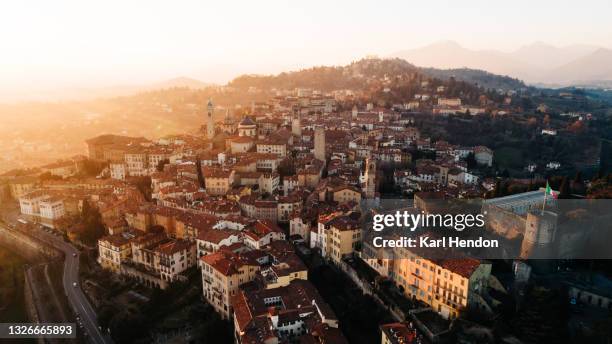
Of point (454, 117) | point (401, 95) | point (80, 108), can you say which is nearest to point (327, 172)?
point (454, 117)

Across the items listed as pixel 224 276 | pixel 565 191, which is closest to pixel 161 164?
pixel 224 276

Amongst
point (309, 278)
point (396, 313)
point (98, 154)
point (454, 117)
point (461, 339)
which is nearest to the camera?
point (461, 339)

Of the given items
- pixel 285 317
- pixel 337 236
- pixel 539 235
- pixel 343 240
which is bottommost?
pixel 285 317

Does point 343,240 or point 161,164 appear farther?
point 161,164

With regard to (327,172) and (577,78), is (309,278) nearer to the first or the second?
(327,172)

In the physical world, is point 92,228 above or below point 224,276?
below

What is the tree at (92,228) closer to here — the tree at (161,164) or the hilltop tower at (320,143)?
the tree at (161,164)

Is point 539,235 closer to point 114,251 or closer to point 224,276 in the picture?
point 224,276
